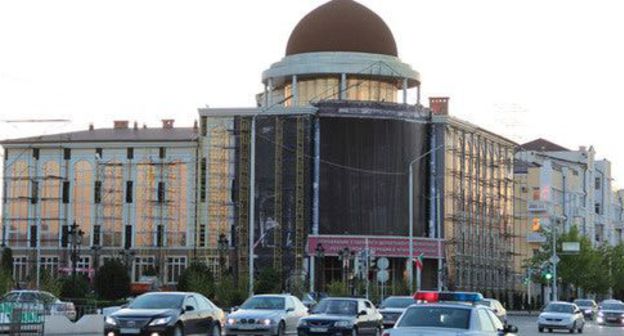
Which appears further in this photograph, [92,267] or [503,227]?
[503,227]

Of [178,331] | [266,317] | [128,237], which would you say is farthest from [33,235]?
[178,331]

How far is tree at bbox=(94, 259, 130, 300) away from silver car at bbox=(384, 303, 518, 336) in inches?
2246

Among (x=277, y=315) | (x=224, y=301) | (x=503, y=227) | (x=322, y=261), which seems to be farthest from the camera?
(x=503, y=227)

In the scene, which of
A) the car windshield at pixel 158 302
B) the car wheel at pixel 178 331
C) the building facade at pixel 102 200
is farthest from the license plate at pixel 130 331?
the building facade at pixel 102 200

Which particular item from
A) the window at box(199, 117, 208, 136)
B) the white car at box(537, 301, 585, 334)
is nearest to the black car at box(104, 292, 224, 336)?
the white car at box(537, 301, 585, 334)

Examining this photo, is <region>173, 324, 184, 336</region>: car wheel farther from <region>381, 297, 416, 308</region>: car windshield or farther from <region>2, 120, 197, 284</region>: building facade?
<region>2, 120, 197, 284</region>: building facade

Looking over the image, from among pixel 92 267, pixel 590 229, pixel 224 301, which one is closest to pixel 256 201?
pixel 92 267

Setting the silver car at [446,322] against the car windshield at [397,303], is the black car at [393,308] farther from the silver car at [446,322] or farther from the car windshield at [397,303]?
the silver car at [446,322]

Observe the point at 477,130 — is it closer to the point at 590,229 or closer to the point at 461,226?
the point at 461,226

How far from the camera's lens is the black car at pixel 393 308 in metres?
47.0

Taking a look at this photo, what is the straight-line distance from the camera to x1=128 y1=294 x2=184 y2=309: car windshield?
32.2 meters

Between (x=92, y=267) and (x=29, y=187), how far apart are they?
1020 centimetres

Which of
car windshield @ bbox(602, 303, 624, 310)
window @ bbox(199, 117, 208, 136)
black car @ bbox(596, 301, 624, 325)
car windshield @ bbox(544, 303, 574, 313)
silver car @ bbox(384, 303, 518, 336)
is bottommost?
black car @ bbox(596, 301, 624, 325)

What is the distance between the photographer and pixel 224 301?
65000 millimetres
